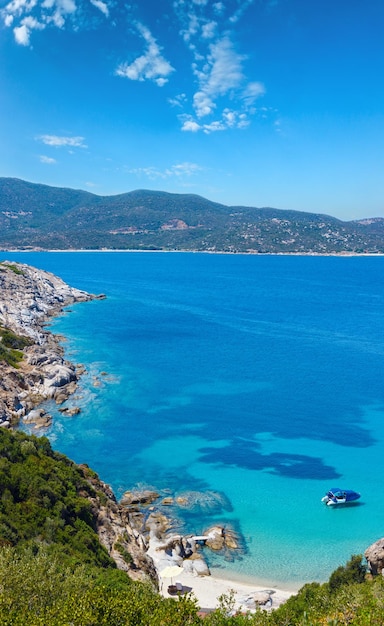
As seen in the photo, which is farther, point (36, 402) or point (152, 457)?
point (36, 402)

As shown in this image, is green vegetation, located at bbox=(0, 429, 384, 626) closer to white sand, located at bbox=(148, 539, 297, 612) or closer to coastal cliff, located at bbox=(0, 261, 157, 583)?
coastal cliff, located at bbox=(0, 261, 157, 583)

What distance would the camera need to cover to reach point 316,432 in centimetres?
4531

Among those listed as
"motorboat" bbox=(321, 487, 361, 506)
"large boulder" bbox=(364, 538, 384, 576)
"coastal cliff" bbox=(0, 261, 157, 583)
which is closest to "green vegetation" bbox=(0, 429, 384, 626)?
"coastal cliff" bbox=(0, 261, 157, 583)

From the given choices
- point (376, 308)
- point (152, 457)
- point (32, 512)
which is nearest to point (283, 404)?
point (152, 457)

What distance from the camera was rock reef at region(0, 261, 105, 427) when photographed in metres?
48.5

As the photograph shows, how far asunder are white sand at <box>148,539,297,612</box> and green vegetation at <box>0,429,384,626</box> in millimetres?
1619

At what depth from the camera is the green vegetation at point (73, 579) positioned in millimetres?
13875

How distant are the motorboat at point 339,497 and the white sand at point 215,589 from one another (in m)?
9.57

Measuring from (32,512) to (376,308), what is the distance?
4062 inches

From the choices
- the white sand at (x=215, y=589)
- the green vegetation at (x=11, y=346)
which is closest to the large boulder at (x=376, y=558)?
the white sand at (x=215, y=589)

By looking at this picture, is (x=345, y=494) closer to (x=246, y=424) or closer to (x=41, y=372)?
(x=246, y=424)

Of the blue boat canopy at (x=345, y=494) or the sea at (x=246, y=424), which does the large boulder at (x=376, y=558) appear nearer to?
the sea at (x=246, y=424)

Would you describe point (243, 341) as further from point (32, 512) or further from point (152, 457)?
point (32, 512)

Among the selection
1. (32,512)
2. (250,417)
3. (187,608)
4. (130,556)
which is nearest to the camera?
(187,608)
